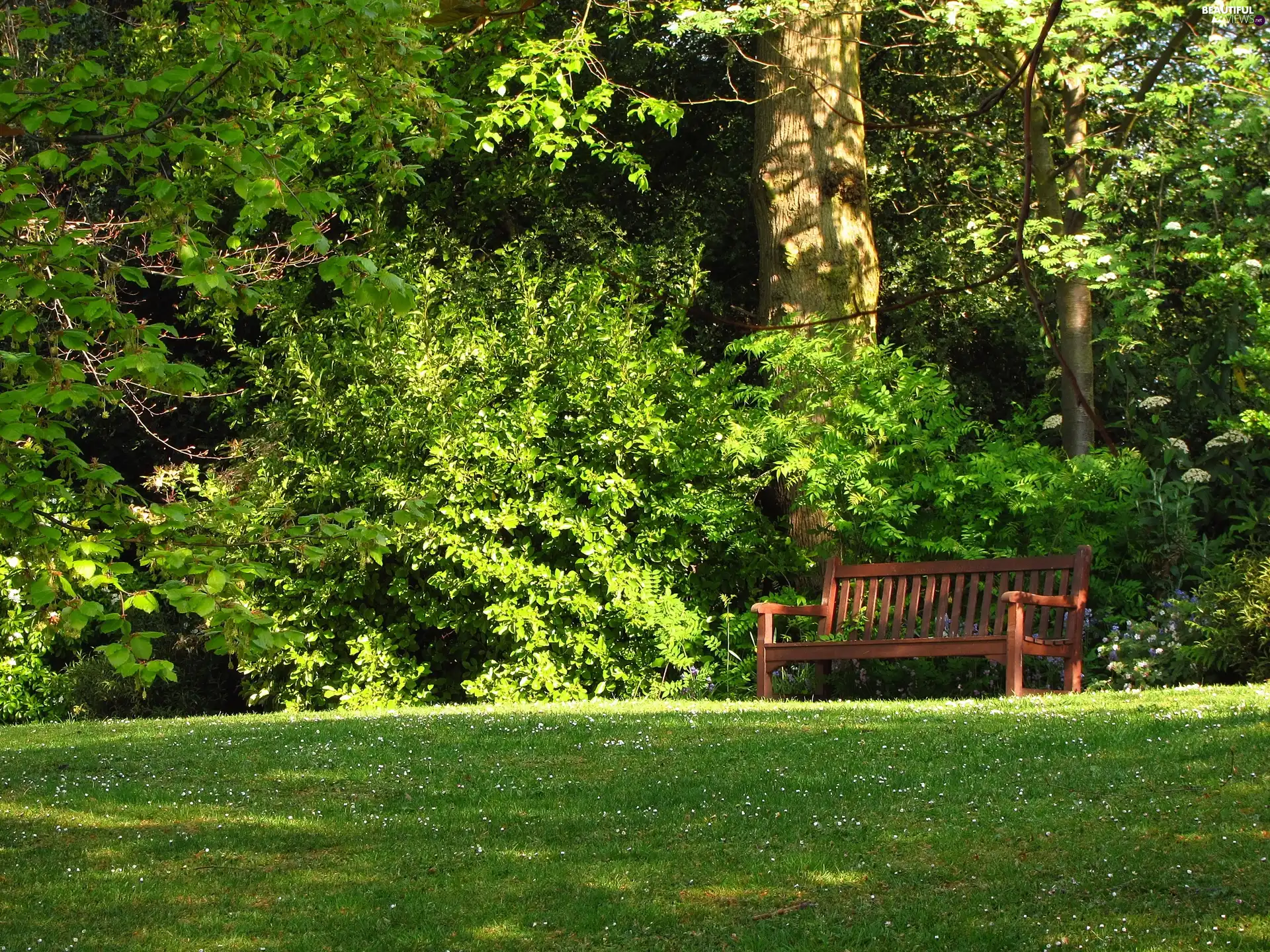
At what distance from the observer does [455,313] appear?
12.1 metres

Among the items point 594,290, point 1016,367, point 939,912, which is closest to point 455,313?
point 594,290

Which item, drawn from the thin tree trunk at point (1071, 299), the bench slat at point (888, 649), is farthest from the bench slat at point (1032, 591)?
the thin tree trunk at point (1071, 299)

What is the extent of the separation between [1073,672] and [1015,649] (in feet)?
1.87

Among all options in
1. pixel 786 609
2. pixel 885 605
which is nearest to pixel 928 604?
pixel 885 605

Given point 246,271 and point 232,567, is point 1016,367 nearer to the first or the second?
point 246,271

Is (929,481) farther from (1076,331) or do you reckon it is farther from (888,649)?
(1076,331)

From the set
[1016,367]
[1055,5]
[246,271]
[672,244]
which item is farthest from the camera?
[1016,367]

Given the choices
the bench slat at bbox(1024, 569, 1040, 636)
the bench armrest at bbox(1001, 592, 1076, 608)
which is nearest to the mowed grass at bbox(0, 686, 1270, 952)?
the bench armrest at bbox(1001, 592, 1076, 608)

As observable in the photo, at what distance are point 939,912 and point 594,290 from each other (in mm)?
8505

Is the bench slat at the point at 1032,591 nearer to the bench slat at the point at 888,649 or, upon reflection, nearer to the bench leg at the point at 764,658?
the bench slat at the point at 888,649

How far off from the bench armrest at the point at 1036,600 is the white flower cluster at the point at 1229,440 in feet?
7.20

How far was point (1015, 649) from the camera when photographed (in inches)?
340

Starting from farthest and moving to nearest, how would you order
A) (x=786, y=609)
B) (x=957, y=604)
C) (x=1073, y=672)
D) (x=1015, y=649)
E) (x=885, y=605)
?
(x=786, y=609) < (x=885, y=605) < (x=957, y=604) < (x=1073, y=672) < (x=1015, y=649)

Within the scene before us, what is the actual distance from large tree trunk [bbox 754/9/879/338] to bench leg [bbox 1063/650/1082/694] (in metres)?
3.98
